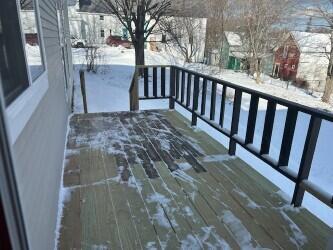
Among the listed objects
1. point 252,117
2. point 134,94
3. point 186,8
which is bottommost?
point 134,94

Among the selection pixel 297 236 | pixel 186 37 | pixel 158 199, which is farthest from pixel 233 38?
pixel 297 236

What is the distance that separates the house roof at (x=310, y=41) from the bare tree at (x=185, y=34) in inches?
305

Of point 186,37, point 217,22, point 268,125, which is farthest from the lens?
point 217,22

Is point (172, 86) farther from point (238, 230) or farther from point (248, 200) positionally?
point (238, 230)

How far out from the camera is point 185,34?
15797mm

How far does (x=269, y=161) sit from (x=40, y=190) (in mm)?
1944

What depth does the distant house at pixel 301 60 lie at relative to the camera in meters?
19.8

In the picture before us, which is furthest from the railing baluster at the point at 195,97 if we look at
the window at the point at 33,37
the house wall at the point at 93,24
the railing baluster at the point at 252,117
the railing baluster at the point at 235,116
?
the house wall at the point at 93,24

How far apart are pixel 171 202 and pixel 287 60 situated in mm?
22515

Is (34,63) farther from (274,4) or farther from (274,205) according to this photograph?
(274,4)

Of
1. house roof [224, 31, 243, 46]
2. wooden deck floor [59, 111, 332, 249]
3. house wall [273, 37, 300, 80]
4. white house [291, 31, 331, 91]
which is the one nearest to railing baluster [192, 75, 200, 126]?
wooden deck floor [59, 111, 332, 249]

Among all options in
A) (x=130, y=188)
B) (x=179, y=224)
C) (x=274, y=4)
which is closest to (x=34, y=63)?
(x=130, y=188)

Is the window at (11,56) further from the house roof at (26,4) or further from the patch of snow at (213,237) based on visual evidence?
the patch of snow at (213,237)

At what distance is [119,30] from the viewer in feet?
93.4
